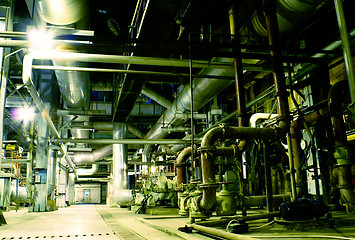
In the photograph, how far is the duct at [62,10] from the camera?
4668mm

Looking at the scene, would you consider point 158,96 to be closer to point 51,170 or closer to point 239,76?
point 51,170

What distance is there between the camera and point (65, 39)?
4.88m

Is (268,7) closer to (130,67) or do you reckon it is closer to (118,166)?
(130,67)

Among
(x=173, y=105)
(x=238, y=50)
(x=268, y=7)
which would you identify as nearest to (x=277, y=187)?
(x=173, y=105)

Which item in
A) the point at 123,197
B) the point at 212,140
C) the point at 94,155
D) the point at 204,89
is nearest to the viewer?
the point at 212,140

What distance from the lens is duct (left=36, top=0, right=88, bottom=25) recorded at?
15.3 feet

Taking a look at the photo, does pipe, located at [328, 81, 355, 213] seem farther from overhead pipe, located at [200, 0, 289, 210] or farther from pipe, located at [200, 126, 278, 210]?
pipe, located at [200, 126, 278, 210]

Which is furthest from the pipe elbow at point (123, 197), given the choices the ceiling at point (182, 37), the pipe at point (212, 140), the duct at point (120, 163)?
the pipe at point (212, 140)

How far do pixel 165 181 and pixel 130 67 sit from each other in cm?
345

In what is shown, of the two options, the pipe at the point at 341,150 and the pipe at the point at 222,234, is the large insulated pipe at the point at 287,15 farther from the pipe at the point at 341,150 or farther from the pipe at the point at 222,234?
the pipe at the point at 222,234

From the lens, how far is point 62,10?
191 inches

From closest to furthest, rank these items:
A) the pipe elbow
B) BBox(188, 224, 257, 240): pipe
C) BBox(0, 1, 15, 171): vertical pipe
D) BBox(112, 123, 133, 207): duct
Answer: BBox(188, 224, 257, 240): pipe, BBox(0, 1, 15, 171): vertical pipe, the pipe elbow, BBox(112, 123, 133, 207): duct

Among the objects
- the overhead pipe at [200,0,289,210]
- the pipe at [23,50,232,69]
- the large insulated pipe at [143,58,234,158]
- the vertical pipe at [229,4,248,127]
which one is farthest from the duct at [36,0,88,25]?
the overhead pipe at [200,0,289,210]

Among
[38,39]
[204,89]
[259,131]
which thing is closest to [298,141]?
[259,131]
